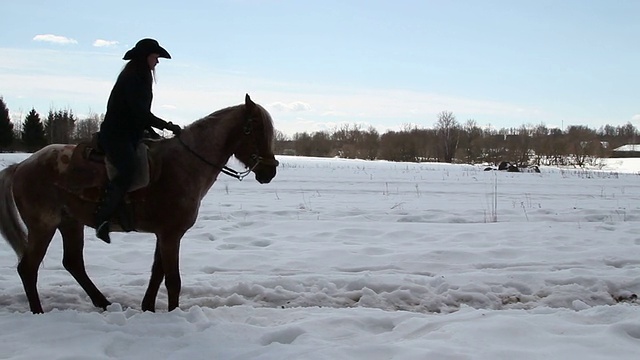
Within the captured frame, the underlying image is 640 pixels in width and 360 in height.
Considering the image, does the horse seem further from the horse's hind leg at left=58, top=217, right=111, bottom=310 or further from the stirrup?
the horse's hind leg at left=58, top=217, right=111, bottom=310

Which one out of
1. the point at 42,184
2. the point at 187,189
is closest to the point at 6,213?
the point at 42,184

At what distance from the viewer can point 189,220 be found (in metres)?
4.82

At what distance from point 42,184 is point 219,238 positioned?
4.20 m

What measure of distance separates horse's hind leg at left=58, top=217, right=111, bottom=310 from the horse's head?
210 centimetres

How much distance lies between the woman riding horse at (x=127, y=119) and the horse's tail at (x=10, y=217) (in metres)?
0.97

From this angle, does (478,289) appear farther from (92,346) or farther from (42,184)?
(42,184)

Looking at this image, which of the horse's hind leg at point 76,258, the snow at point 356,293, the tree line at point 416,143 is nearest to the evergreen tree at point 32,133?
the tree line at point 416,143

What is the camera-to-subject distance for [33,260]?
15.9 feet

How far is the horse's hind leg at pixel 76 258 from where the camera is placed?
17.0ft

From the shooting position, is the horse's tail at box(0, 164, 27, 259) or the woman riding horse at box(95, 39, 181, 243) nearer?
the woman riding horse at box(95, 39, 181, 243)

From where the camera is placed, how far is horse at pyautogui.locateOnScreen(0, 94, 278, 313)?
473 centimetres

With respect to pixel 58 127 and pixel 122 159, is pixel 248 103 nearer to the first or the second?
pixel 122 159

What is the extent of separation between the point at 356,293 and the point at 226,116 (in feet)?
8.34

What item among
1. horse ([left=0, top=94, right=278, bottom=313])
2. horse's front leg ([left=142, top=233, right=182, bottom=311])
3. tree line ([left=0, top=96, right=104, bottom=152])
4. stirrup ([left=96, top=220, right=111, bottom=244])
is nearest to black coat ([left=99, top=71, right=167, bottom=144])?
horse ([left=0, top=94, right=278, bottom=313])
